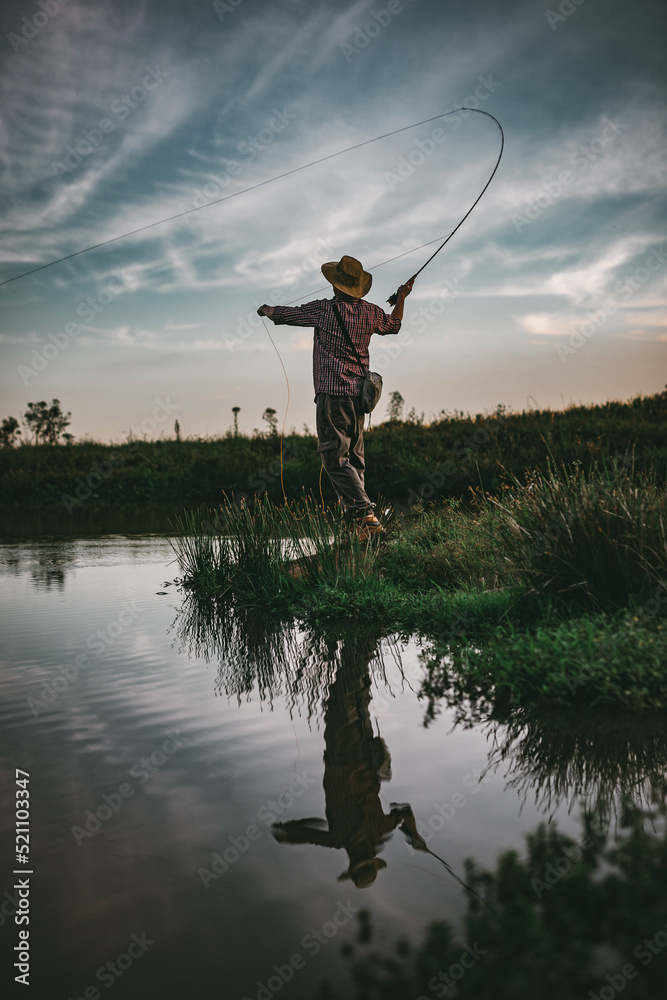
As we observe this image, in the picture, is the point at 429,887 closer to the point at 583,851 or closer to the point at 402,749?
the point at 583,851

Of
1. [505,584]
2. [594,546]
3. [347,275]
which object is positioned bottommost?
[505,584]

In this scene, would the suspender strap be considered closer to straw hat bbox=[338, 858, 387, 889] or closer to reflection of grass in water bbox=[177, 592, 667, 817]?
reflection of grass in water bbox=[177, 592, 667, 817]

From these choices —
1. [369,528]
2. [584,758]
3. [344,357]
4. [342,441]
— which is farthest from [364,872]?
[344,357]

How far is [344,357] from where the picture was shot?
7730 millimetres

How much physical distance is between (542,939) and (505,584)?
414 cm

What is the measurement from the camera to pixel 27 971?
1782 mm

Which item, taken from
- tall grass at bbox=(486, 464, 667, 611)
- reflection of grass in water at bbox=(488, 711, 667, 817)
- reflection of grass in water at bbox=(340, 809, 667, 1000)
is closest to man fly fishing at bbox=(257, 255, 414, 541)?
tall grass at bbox=(486, 464, 667, 611)

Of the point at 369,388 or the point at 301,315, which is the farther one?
the point at 369,388

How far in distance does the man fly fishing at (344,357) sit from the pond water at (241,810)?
3.28 metres

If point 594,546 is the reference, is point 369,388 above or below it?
above

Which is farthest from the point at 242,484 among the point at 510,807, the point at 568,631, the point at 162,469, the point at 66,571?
the point at 510,807

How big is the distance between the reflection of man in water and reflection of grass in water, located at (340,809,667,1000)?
30cm

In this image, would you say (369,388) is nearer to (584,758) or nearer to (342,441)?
(342,441)

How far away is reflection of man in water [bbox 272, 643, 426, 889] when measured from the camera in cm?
232
